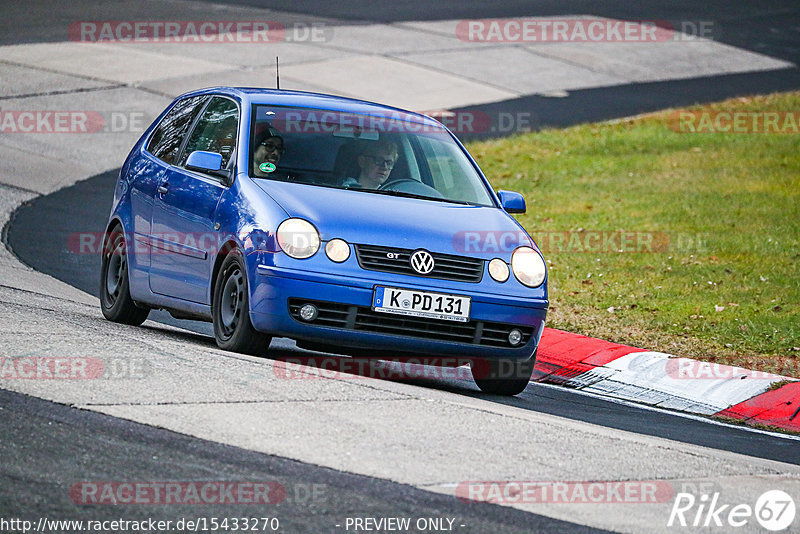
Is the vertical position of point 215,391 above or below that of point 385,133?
below

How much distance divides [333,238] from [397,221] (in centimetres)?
43

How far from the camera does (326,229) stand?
752cm

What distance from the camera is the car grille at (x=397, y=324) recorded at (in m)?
7.50

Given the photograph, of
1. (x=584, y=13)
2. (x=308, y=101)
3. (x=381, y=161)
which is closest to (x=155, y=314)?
(x=308, y=101)

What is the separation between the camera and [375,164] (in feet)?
28.0

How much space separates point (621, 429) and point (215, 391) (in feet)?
8.31

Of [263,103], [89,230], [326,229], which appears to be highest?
[263,103]

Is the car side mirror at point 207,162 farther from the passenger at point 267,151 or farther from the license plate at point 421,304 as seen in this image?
the license plate at point 421,304

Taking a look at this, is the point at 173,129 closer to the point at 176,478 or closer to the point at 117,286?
the point at 117,286

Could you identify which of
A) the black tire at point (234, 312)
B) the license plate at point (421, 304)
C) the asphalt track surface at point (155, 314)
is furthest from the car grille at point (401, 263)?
the asphalt track surface at point (155, 314)

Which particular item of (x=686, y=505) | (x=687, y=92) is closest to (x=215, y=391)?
(x=686, y=505)

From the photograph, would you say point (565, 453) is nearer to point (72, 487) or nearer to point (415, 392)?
point (415, 392)

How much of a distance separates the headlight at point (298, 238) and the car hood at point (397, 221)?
1.9 inches

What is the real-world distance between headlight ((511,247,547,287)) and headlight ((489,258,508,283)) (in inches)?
2.7
